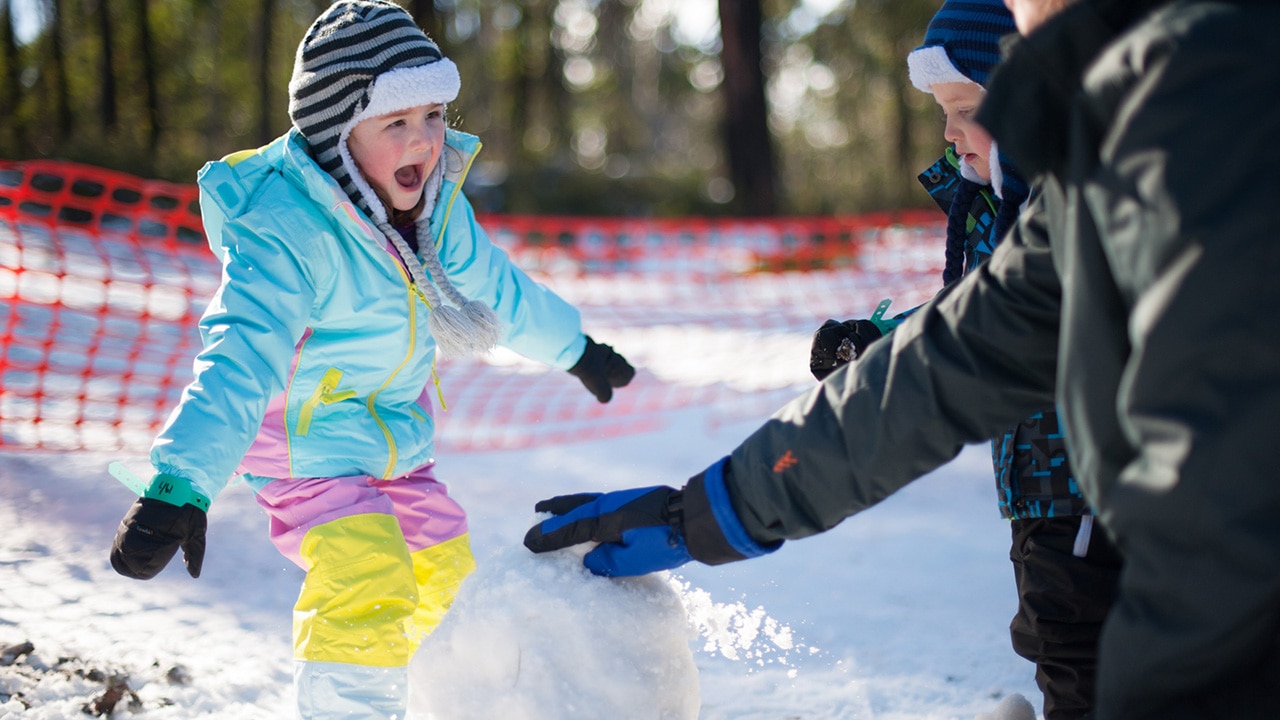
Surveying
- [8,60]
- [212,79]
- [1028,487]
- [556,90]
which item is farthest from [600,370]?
[212,79]

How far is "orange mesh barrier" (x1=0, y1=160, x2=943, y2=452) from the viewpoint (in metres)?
4.83

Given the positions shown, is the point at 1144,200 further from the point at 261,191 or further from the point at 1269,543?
the point at 261,191

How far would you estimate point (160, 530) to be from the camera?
1703mm

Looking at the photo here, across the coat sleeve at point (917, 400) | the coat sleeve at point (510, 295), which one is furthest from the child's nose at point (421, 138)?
the coat sleeve at point (917, 400)

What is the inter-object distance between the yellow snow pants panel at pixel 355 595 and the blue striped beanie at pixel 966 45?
1.53 metres

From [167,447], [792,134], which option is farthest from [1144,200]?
[792,134]

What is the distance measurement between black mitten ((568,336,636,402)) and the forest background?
0.82 meters

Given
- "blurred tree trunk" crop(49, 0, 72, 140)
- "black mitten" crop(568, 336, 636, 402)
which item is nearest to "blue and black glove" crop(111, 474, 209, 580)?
"black mitten" crop(568, 336, 636, 402)

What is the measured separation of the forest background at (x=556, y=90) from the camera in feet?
42.5

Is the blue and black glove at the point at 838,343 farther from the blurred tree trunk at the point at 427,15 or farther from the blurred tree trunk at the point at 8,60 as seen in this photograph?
the blurred tree trunk at the point at 8,60

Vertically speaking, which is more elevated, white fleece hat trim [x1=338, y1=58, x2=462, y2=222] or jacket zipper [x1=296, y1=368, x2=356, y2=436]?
white fleece hat trim [x1=338, y1=58, x2=462, y2=222]

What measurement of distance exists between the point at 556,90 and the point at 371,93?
72.6ft

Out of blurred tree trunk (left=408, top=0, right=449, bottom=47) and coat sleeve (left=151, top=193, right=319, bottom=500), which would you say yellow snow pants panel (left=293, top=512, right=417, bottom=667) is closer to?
coat sleeve (left=151, top=193, right=319, bottom=500)

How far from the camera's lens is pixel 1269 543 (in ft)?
2.69
